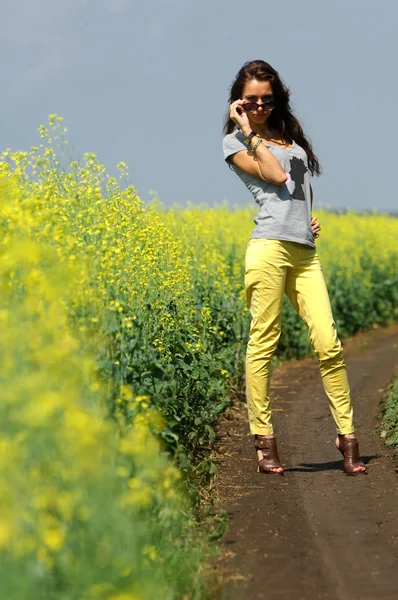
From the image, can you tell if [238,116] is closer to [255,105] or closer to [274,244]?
[255,105]

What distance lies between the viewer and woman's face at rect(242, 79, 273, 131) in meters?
6.81

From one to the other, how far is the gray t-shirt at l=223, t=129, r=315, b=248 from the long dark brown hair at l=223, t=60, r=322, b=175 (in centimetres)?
14

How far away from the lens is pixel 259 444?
23.0 ft

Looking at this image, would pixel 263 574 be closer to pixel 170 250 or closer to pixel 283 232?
pixel 283 232

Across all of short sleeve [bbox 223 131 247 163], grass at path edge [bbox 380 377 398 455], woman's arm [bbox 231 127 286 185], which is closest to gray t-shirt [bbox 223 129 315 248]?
short sleeve [bbox 223 131 247 163]

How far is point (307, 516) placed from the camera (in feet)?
19.4

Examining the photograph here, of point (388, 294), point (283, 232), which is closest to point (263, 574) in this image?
point (283, 232)

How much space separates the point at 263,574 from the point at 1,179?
9.66ft

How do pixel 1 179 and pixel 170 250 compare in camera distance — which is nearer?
pixel 1 179

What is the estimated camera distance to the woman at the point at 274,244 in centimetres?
673

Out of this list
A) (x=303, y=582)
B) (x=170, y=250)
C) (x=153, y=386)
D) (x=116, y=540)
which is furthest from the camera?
(x=170, y=250)

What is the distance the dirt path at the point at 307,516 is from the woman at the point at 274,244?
305 millimetres

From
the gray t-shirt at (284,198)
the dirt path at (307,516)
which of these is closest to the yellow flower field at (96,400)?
the dirt path at (307,516)

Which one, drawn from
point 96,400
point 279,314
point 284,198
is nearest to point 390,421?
point 279,314
